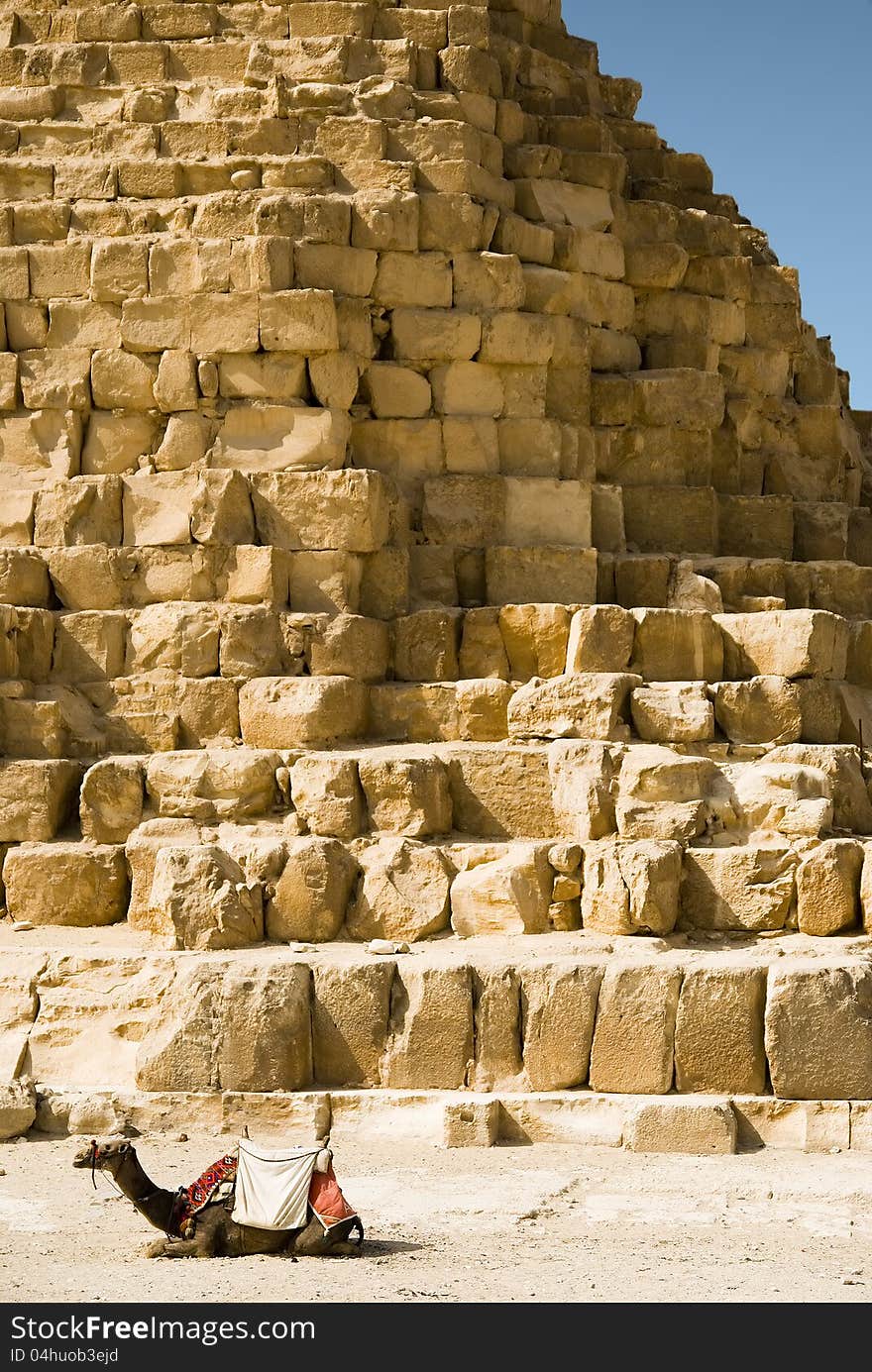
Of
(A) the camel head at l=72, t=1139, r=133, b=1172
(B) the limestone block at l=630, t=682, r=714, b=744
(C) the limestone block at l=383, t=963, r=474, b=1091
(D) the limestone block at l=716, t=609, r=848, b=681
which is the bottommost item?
(A) the camel head at l=72, t=1139, r=133, b=1172

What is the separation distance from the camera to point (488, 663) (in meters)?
13.5

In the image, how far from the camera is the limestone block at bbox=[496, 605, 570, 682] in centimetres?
1326

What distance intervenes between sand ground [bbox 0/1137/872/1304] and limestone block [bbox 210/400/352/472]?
4933 mm

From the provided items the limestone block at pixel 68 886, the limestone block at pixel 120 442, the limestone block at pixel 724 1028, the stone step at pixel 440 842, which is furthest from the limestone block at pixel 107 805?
the limestone block at pixel 724 1028

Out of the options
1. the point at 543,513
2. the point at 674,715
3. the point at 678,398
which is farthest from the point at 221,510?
the point at 678,398

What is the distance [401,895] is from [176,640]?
8.36 ft

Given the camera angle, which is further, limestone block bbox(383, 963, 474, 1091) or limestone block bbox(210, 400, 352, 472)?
limestone block bbox(210, 400, 352, 472)

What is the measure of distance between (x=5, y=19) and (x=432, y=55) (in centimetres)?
329

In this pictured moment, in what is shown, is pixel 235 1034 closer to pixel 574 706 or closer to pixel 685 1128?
pixel 685 1128

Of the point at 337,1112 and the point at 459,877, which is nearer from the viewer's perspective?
the point at 337,1112

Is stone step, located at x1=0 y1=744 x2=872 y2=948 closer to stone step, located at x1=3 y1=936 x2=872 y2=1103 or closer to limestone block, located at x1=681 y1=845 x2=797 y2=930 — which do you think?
limestone block, located at x1=681 y1=845 x2=797 y2=930

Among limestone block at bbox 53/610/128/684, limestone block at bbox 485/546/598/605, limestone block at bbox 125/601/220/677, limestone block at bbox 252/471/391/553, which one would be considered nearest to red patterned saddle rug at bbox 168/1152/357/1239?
limestone block at bbox 125/601/220/677

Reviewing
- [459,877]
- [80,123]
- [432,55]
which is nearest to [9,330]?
[80,123]

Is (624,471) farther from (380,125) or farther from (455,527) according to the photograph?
(380,125)
